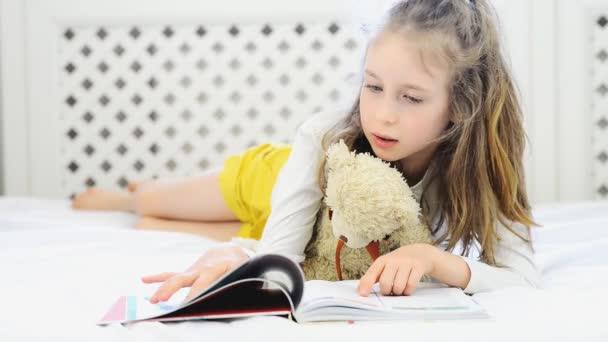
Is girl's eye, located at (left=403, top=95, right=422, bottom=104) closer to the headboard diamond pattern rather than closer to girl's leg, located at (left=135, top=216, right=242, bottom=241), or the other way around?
girl's leg, located at (left=135, top=216, right=242, bottom=241)

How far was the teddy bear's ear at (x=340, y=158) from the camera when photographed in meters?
0.91

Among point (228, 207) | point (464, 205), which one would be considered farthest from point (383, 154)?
point (228, 207)

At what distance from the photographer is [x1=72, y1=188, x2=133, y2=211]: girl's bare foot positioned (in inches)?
75.1

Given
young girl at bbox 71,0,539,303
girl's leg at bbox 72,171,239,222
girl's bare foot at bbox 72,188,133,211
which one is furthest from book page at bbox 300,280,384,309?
girl's bare foot at bbox 72,188,133,211

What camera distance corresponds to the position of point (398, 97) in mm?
990

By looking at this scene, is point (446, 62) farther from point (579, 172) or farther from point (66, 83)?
point (66, 83)

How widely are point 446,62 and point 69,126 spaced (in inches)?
65.7

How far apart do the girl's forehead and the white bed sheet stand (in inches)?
12.8

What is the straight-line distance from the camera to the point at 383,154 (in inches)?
40.3

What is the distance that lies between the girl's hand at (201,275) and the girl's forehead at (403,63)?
1.13 ft

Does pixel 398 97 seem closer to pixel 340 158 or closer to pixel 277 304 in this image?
pixel 340 158

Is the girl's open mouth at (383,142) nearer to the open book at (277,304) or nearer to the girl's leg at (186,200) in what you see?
the open book at (277,304)

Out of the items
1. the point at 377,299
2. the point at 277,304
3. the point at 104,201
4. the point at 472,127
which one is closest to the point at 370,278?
the point at 377,299

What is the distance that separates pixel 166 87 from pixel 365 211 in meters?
1.58
